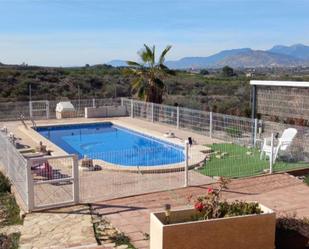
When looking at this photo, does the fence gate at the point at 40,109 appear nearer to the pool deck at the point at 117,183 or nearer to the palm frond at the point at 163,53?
the palm frond at the point at 163,53

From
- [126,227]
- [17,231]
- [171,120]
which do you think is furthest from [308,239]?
[171,120]

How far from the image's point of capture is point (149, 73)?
20.4 m

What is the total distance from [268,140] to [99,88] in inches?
1083

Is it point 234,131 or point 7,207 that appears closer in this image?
point 7,207

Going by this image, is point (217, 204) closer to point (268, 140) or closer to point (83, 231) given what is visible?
point (83, 231)

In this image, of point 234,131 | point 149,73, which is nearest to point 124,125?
point 149,73

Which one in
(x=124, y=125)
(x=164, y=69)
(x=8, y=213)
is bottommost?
(x=8, y=213)

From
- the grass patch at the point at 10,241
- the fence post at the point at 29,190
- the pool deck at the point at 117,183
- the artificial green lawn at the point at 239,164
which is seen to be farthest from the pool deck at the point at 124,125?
the grass patch at the point at 10,241

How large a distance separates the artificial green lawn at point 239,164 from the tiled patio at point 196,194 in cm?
63

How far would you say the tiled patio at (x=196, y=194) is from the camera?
7.02m

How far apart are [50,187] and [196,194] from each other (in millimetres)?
3031

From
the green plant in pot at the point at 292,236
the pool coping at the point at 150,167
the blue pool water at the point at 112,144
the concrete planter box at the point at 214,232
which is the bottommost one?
the blue pool water at the point at 112,144

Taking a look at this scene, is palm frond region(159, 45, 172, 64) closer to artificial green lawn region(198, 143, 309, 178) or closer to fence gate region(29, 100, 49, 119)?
fence gate region(29, 100, 49, 119)

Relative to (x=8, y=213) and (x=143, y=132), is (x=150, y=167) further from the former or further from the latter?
(x=143, y=132)
